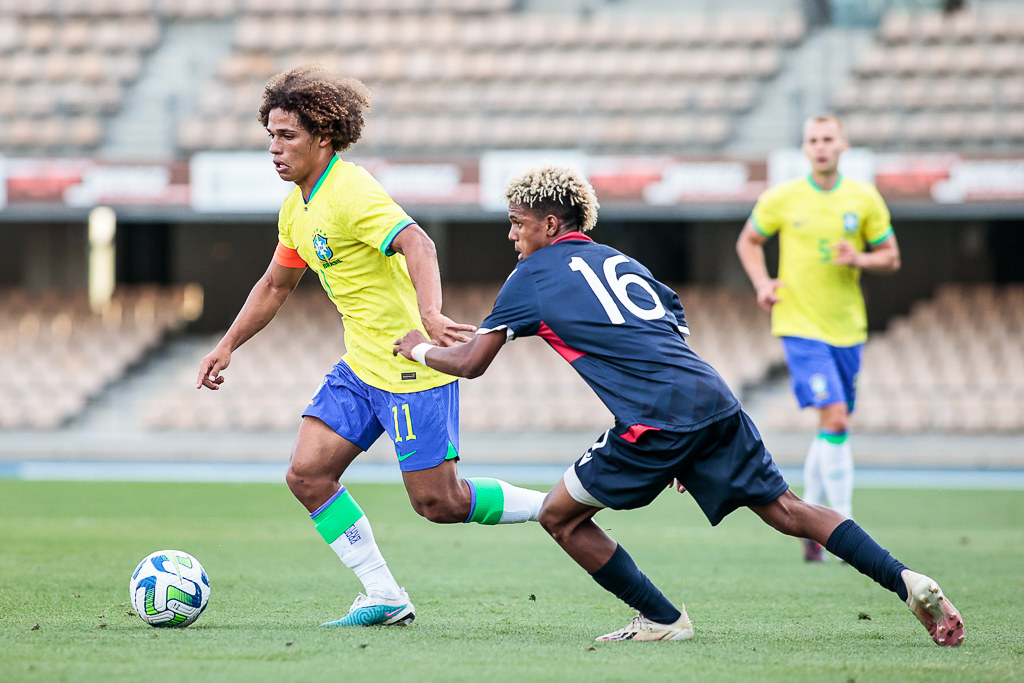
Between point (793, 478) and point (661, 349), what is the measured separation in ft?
33.9

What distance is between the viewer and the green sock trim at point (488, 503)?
515 cm

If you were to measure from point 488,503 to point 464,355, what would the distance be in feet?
3.15

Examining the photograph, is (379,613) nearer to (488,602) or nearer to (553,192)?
(488,602)

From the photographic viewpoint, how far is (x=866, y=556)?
14.3ft

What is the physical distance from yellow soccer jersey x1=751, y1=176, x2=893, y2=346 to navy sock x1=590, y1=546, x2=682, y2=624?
3.25m

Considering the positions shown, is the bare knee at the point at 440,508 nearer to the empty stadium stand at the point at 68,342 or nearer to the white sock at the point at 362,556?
the white sock at the point at 362,556

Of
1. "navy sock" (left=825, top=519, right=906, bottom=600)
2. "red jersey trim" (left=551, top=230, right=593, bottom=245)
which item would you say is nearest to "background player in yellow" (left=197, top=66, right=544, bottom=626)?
"red jersey trim" (left=551, top=230, right=593, bottom=245)

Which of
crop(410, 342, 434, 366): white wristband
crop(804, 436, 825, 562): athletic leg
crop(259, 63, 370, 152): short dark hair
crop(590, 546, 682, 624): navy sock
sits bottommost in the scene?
crop(804, 436, 825, 562): athletic leg

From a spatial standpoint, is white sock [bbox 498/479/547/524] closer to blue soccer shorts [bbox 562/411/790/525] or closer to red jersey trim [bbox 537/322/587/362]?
blue soccer shorts [bbox 562/411/790/525]

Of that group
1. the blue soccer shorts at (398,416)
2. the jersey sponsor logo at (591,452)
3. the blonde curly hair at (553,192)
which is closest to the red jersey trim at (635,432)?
the jersey sponsor logo at (591,452)

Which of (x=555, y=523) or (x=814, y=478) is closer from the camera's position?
(x=555, y=523)

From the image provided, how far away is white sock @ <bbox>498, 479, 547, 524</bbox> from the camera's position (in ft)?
17.0

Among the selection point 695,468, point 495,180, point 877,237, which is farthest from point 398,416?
point 495,180

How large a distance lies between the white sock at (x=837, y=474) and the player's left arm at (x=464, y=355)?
350 cm
